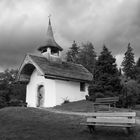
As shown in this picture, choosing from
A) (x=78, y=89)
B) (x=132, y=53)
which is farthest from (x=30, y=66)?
(x=132, y=53)

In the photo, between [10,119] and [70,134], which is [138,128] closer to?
[70,134]

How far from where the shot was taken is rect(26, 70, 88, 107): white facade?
89.2ft

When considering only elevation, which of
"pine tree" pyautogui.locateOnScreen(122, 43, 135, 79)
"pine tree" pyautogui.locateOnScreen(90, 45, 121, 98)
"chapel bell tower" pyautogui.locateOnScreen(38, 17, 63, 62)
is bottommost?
"pine tree" pyautogui.locateOnScreen(90, 45, 121, 98)

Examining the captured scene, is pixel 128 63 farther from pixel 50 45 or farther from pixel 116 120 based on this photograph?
pixel 116 120

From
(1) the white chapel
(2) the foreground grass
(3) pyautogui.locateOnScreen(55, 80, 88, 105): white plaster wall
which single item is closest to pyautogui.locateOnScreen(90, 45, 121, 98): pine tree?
(3) pyautogui.locateOnScreen(55, 80, 88, 105): white plaster wall

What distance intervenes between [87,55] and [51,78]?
35983 millimetres

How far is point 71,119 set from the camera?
1409 centimetres

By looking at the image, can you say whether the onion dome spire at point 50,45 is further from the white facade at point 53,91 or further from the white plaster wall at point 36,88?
the white facade at point 53,91

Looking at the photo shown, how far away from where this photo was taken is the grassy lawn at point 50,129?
35.1 ft

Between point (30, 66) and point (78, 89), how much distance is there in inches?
240

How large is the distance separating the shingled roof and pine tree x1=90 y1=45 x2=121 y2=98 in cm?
322

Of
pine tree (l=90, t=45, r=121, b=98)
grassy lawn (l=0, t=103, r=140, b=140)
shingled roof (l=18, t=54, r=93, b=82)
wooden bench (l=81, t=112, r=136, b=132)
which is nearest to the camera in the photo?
wooden bench (l=81, t=112, r=136, b=132)

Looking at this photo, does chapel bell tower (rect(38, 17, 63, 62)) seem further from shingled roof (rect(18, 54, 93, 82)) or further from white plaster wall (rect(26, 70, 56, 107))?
white plaster wall (rect(26, 70, 56, 107))

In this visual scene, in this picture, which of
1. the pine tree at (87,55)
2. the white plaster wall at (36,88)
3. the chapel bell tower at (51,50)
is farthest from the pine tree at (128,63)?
the white plaster wall at (36,88)
